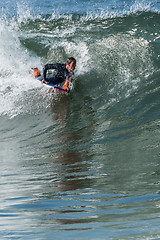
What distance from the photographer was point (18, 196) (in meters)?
3.05

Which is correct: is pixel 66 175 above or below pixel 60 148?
below

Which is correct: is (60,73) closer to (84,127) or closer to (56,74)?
(56,74)

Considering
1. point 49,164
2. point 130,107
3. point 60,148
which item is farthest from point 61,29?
point 49,164

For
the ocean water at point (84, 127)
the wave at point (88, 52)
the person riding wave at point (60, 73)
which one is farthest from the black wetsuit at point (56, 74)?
the wave at point (88, 52)

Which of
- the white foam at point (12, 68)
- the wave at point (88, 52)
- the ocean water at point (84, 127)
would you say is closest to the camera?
the ocean water at point (84, 127)

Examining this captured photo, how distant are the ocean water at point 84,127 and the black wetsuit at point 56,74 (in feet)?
1.23

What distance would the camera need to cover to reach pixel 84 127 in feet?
20.9

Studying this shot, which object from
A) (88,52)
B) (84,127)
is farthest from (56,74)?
(84,127)

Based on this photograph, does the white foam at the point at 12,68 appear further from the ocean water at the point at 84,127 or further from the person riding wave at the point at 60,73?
the person riding wave at the point at 60,73

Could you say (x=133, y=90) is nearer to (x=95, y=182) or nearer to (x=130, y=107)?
(x=130, y=107)

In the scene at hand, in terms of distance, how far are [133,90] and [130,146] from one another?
2987mm

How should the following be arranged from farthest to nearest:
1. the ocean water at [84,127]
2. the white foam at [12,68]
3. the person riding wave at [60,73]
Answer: the white foam at [12,68] → the person riding wave at [60,73] → the ocean water at [84,127]

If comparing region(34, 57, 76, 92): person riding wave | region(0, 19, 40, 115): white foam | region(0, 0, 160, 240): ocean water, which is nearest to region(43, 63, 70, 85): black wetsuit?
region(34, 57, 76, 92): person riding wave

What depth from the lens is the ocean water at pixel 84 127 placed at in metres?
2.42
